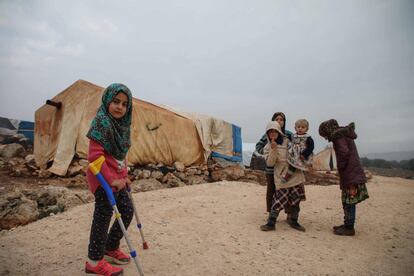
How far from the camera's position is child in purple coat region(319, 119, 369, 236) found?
11.0 ft

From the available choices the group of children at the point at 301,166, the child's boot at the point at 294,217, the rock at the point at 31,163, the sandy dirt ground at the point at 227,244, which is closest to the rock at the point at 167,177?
the sandy dirt ground at the point at 227,244

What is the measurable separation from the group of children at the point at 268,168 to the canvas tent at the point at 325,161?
14.4 m

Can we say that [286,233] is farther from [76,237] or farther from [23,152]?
[23,152]

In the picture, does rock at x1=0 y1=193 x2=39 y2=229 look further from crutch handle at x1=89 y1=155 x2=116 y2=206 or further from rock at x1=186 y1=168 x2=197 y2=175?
rock at x1=186 y1=168 x2=197 y2=175

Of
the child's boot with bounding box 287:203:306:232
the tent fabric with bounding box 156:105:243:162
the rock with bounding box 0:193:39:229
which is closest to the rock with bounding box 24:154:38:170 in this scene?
the rock with bounding box 0:193:39:229

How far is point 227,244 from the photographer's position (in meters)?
2.98

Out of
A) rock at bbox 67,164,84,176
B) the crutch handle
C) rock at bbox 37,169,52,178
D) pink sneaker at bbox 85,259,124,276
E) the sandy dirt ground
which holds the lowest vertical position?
the sandy dirt ground

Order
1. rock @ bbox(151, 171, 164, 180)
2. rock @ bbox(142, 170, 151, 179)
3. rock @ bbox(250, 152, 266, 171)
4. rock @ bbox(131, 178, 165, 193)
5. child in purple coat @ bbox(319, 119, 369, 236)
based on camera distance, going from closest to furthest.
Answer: child in purple coat @ bbox(319, 119, 369, 236)
rock @ bbox(131, 178, 165, 193)
rock @ bbox(142, 170, 151, 179)
rock @ bbox(151, 171, 164, 180)
rock @ bbox(250, 152, 266, 171)

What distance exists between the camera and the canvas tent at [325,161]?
55.2 feet

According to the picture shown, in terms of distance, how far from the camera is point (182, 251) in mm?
2787

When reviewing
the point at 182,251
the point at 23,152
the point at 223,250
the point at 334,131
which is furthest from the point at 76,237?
the point at 23,152

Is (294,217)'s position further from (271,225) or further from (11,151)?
(11,151)

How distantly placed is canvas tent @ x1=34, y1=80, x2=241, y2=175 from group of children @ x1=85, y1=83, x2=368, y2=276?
615cm

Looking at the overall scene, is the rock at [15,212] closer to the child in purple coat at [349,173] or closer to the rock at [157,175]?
the child in purple coat at [349,173]
